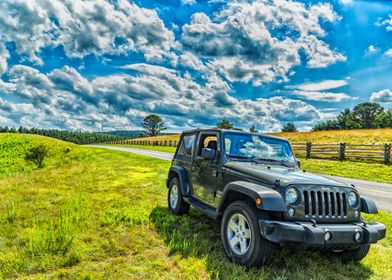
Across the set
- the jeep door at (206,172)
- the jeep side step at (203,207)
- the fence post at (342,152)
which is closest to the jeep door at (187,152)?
the jeep door at (206,172)

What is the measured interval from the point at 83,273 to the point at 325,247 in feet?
9.88

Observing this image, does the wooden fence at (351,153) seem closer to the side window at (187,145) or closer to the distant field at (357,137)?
the distant field at (357,137)

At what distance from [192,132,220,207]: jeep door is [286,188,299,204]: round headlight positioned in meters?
1.48

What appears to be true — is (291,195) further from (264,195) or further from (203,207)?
(203,207)

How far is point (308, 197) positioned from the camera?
11.9 feet

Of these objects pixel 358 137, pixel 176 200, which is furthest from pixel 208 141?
pixel 358 137

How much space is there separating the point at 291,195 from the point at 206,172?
192 centimetres

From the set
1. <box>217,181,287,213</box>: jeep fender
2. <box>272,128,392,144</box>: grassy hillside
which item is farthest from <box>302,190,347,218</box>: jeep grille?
<box>272,128,392,144</box>: grassy hillside

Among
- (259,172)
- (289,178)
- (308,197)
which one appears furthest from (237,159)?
(308,197)

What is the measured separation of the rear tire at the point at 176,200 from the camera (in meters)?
6.12

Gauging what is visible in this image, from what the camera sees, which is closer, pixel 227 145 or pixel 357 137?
pixel 227 145

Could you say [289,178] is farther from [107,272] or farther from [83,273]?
[83,273]

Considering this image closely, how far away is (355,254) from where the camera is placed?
417 centimetres

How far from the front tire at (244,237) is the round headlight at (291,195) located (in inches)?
17.3
